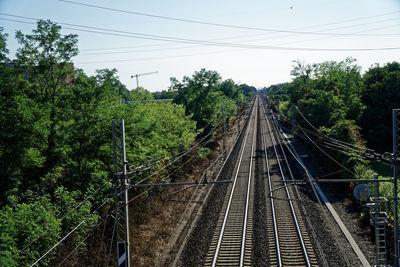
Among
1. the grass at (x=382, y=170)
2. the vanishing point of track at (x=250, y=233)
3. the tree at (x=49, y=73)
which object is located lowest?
the vanishing point of track at (x=250, y=233)

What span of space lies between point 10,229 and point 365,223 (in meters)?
16.8

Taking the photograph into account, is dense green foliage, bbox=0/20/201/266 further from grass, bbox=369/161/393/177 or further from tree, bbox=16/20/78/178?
grass, bbox=369/161/393/177

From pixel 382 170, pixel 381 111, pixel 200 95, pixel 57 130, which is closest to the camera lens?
pixel 57 130

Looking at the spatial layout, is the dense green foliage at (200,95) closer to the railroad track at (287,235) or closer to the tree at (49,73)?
the railroad track at (287,235)

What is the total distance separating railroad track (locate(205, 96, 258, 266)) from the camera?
13184 millimetres

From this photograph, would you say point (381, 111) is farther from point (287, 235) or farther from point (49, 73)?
point (49, 73)

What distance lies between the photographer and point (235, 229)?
16062 mm

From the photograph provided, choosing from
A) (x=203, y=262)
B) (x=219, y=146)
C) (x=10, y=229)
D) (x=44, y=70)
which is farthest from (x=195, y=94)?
(x=10, y=229)

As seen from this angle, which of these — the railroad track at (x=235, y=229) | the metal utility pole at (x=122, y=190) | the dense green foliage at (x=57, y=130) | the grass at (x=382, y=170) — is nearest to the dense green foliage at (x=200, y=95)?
the railroad track at (x=235, y=229)

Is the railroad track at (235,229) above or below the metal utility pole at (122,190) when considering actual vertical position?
below

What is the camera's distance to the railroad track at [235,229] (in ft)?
43.3

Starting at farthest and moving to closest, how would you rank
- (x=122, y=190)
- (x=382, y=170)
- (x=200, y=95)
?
(x=200, y=95)
(x=382, y=170)
(x=122, y=190)

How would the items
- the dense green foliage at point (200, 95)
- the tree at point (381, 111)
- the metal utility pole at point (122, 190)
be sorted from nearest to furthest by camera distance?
the metal utility pole at point (122, 190) → the tree at point (381, 111) → the dense green foliage at point (200, 95)

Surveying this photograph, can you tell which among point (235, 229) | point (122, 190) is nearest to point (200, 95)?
point (235, 229)
